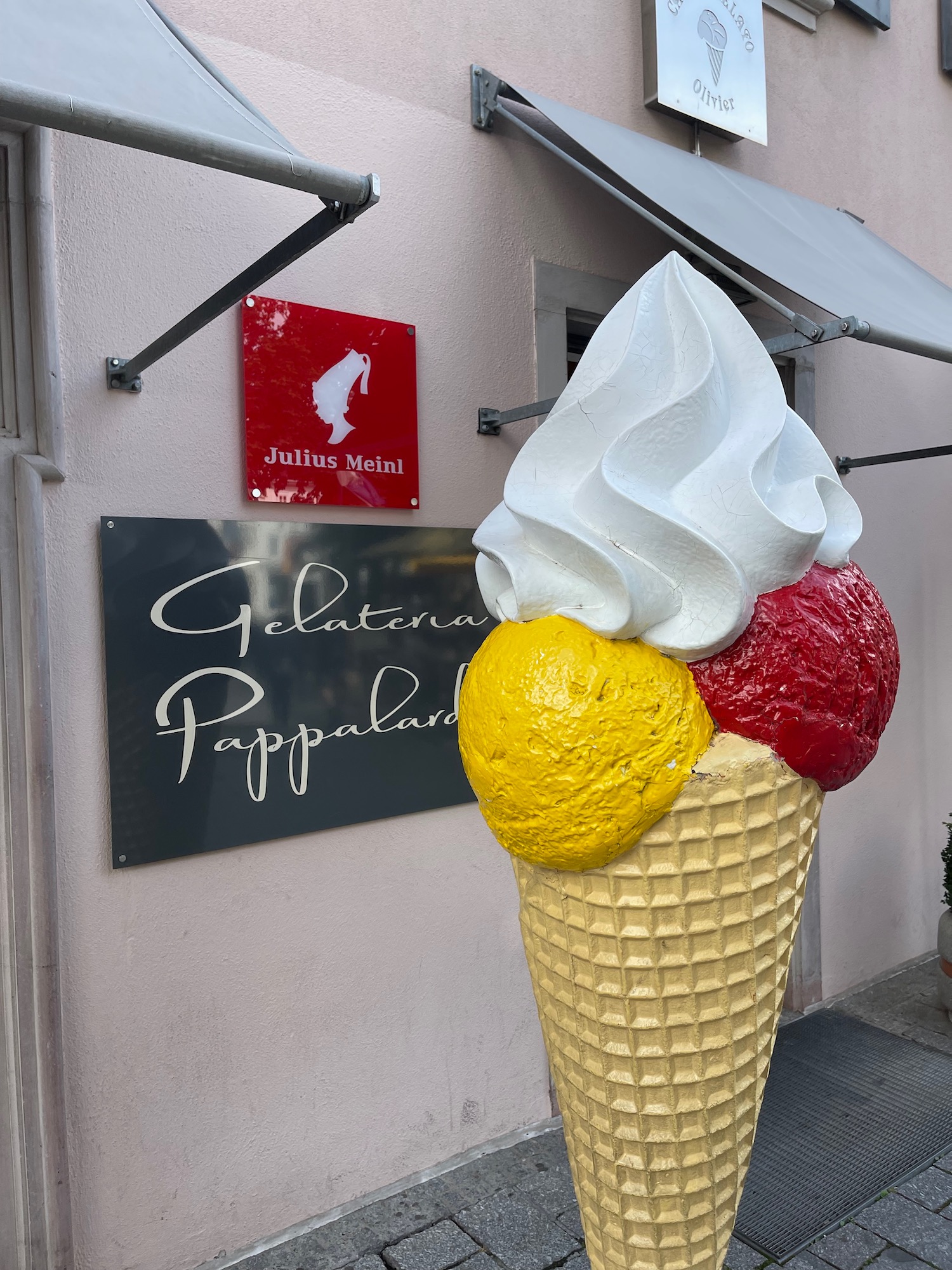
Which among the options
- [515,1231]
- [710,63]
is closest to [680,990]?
[515,1231]

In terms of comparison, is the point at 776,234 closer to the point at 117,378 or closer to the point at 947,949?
the point at 117,378

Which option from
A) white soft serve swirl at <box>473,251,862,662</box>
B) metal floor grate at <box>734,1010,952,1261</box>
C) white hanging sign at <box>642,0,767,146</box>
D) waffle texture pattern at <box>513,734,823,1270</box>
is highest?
white hanging sign at <box>642,0,767,146</box>

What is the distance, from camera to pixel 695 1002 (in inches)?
52.4

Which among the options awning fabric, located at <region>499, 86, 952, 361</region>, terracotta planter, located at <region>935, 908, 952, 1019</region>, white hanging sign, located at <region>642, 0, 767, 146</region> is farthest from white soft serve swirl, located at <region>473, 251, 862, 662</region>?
terracotta planter, located at <region>935, 908, 952, 1019</region>

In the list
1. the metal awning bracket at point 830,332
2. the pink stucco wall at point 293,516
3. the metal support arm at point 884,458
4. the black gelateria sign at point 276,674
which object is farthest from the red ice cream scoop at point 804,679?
the metal support arm at point 884,458

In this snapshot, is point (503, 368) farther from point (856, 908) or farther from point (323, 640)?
point (856, 908)

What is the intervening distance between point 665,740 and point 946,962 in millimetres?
3690

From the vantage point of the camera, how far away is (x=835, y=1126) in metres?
3.31

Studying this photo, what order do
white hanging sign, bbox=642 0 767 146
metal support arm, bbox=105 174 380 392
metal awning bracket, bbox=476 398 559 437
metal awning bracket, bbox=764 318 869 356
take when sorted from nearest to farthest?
metal support arm, bbox=105 174 380 392
metal awning bracket, bbox=764 318 869 356
metal awning bracket, bbox=476 398 559 437
white hanging sign, bbox=642 0 767 146

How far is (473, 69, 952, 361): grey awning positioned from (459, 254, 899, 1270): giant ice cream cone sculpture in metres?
1.25

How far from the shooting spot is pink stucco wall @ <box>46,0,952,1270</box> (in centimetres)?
242

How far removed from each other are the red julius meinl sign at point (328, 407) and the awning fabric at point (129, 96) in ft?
3.38

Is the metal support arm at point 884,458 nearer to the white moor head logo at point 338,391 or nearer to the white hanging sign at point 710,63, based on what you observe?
the white hanging sign at point 710,63

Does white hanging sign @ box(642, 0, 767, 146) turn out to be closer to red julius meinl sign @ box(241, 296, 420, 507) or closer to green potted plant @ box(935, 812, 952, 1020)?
red julius meinl sign @ box(241, 296, 420, 507)
